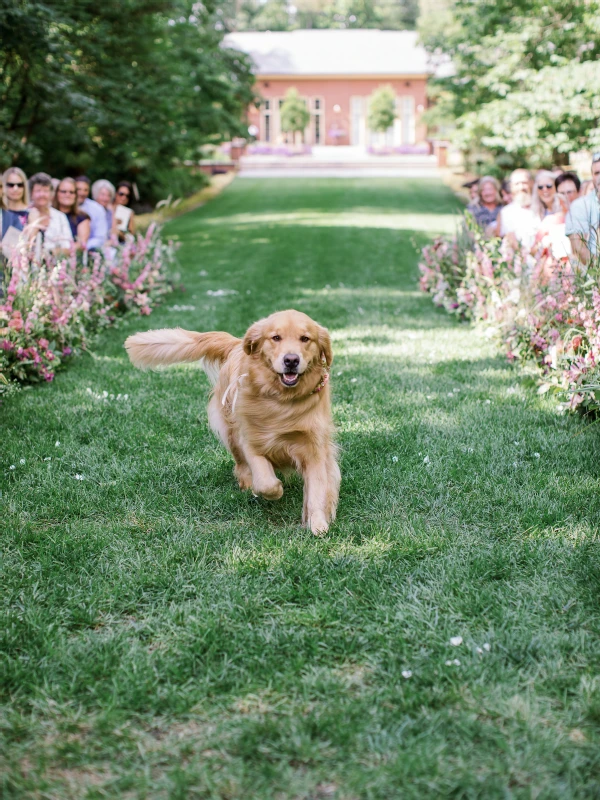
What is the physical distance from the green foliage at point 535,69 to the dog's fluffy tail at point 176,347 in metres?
12.6

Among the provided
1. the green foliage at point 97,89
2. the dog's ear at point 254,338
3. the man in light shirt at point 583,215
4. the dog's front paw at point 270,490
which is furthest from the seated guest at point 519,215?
the green foliage at point 97,89

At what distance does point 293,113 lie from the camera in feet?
172

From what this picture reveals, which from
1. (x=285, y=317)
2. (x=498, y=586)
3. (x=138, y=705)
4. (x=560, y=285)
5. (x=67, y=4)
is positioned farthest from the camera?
(x=67, y=4)

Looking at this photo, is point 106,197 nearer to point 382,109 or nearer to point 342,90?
point 382,109

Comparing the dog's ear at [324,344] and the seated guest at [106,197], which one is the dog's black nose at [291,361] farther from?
the seated guest at [106,197]

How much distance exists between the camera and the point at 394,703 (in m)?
2.55

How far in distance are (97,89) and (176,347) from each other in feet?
46.6

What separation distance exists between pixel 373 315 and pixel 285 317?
5.42m

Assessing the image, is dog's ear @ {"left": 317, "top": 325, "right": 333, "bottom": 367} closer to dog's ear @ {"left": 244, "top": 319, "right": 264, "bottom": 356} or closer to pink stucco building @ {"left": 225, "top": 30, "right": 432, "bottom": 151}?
dog's ear @ {"left": 244, "top": 319, "right": 264, "bottom": 356}

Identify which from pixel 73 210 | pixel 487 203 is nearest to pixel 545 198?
pixel 487 203

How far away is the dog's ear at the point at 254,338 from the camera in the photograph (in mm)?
3957

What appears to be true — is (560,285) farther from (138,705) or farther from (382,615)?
(138,705)

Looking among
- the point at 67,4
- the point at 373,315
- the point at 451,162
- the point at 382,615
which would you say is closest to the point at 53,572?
the point at 382,615

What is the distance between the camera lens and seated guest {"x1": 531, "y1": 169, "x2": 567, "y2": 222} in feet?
28.5
